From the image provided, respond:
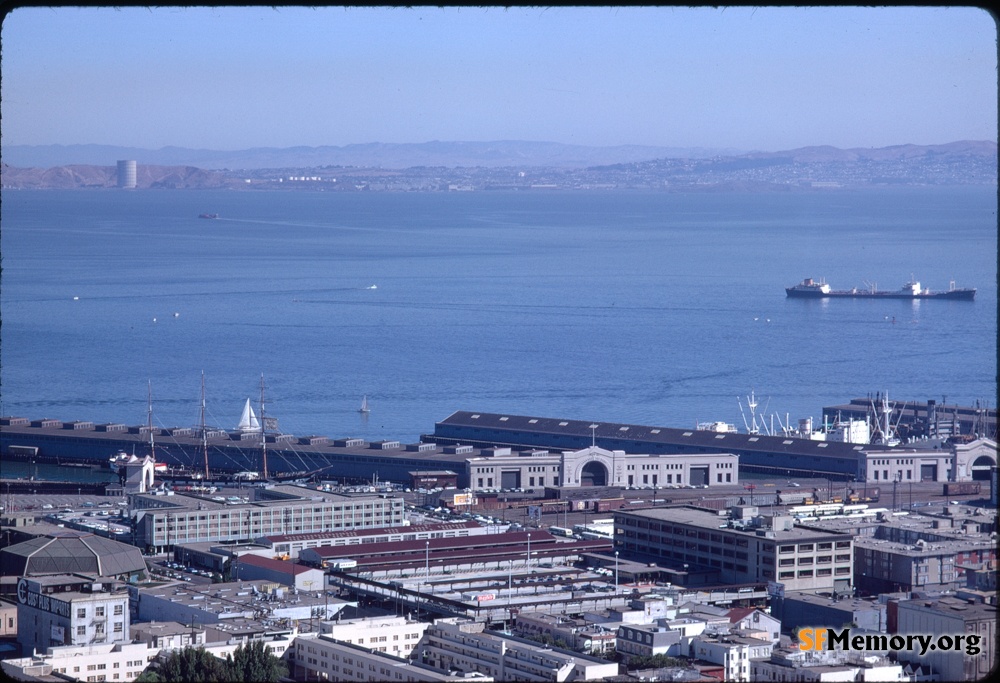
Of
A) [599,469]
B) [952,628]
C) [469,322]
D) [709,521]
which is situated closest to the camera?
[952,628]

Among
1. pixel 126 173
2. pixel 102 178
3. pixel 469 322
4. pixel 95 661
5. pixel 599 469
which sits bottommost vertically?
pixel 599 469

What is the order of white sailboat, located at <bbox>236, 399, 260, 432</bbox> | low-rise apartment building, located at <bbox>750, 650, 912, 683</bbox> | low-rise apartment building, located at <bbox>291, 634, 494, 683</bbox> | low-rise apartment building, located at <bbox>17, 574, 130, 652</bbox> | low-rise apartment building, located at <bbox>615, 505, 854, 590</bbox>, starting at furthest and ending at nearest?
white sailboat, located at <bbox>236, 399, 260, 432</bbox> → low-rise apartment building, located at <bbox>615, 505, 854, 590</bbox> → low-rise apartment building, located at <bbox>17, 574, 130, 652</bbox> → low-rise apartment building, located at <bbox>291, 634, 494, 683</bbox> → low-rise apartment building, located at <bbox>750, 650, 912, 683</bbox>

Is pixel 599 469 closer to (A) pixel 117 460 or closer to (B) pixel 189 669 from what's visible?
(A) pixel 117 460

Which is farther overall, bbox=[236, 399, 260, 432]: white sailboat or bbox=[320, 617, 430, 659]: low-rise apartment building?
bbox=[236, 399, 260, 432]: white sailboat

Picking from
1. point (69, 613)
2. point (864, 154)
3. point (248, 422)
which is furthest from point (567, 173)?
point (69, 613)

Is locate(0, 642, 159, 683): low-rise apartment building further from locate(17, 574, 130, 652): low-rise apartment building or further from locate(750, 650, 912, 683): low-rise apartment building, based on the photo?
locate(750, 650, 912, 683): low-rise apartment building

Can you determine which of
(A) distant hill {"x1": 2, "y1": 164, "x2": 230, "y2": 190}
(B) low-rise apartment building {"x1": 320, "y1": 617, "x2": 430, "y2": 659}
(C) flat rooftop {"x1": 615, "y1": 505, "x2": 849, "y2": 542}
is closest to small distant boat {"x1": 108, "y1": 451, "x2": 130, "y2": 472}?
(C) flat rooftop {"x1": 615, "y1": 505, "x2": 849, "y2": 542}

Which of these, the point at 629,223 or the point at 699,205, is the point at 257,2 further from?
the point at 699,205

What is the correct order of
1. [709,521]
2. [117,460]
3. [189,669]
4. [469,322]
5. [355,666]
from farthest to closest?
[469,322] < [117,460] < [709,521] < [355,666] < [189,669]

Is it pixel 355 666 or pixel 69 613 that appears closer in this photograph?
pixel 355 666

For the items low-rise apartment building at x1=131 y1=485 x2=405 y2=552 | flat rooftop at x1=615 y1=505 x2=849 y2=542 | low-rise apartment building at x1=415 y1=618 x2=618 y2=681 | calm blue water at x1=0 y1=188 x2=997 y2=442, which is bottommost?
low-rise apartment building at x1=131 y1=485 x2=405 y2=552

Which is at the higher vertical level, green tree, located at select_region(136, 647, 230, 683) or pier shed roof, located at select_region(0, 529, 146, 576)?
green tree, located at select_region(136, 647, 230, 683)
